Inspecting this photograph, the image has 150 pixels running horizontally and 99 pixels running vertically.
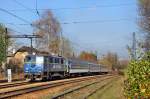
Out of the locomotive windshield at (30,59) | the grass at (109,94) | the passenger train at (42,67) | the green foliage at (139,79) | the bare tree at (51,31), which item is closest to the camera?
the green foliage at (139,79)

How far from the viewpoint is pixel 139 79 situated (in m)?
13.3

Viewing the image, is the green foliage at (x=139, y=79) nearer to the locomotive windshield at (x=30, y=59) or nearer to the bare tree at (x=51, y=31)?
the locomotive windshield at (x=30, y=59)

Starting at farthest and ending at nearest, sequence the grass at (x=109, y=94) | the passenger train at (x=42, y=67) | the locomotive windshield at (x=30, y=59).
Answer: the locomotive windshield at (x=30, y=59) < the passenger train at (x=42, y=67) < the grass at (x=109, y=94)

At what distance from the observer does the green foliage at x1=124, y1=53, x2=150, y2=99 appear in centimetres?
1286

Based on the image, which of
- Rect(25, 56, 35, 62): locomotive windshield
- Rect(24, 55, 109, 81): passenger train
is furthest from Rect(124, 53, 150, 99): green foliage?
Rect(25, 56, 35, 62): locomotive windshield

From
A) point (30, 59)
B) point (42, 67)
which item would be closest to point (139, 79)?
point (42, 67)

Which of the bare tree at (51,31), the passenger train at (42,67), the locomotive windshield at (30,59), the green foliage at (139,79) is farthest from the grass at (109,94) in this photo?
the bare tree at (51,31)

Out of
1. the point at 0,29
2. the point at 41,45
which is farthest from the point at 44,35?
the point at 0,29

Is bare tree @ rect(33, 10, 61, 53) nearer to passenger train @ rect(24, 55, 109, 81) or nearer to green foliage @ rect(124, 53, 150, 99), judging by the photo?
passenger train @ rect(24, 55, 109, 81)

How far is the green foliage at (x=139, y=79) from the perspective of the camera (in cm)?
1286

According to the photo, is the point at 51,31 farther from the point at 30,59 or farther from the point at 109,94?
the point at 109,94

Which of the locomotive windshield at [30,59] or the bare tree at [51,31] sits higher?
the bare tree at [51,31]

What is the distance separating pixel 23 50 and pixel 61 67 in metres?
60.6

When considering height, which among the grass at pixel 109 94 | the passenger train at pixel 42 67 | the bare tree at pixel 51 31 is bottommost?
the grass at pixel 109 94
